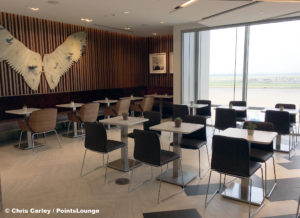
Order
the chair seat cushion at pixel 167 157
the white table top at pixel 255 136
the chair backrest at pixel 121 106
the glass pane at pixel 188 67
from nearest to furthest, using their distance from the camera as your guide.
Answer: the white table top at pixel 255 136
the chair seat cushion at pixel 167 157
the chair backrest at pixel 121 106
the glass pane at pixel 188 67

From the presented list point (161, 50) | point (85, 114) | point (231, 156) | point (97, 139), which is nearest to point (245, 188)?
point (231, 156)

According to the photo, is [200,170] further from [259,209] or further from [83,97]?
[83,97]

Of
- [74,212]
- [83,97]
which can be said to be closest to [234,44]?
[83,97]

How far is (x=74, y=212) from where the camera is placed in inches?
114

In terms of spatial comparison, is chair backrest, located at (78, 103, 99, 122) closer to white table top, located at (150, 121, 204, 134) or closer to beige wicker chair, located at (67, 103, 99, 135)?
beige wicker chair, located at (67, 103, 99, 135)

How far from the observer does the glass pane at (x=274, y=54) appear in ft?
21.2

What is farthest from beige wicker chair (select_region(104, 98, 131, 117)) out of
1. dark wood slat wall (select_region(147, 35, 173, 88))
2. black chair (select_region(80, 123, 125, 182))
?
black chair (select_region(80, 123, 125, 182))

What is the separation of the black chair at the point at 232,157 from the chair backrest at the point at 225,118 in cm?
221

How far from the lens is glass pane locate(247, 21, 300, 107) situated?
21.2ft

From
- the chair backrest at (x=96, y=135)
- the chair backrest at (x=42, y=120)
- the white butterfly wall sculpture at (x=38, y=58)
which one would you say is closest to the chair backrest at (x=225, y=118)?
the chair backrest at (x=96, y=135)

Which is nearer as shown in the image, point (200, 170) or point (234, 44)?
point (200, 170)

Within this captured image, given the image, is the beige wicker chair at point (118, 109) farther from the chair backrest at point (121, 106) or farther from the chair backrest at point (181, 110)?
the chair backrest at point (181, 110)

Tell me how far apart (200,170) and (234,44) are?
440 centimetres

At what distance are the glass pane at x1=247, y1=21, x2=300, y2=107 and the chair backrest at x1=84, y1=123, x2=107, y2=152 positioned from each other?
4.85 metres
